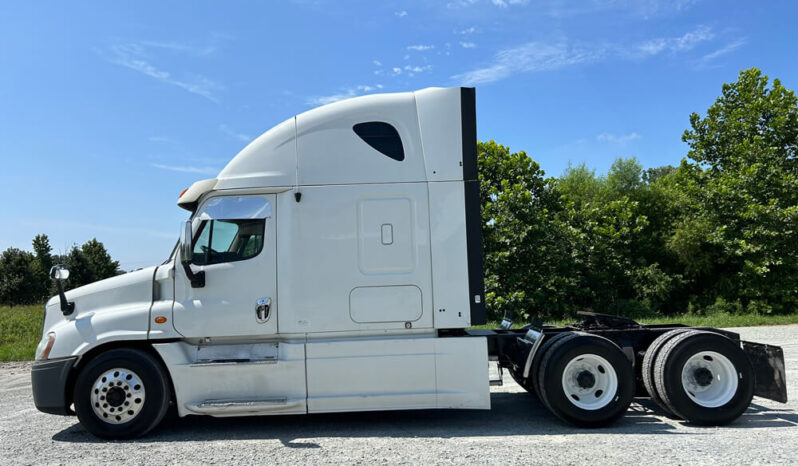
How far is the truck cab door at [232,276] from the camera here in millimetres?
6020

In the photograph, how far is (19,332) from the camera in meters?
18.7

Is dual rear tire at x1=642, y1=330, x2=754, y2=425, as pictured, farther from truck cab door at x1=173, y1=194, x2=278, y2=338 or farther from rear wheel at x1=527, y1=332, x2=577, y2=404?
truck cab door at x1=173, y1=194, x2=278, y2=338

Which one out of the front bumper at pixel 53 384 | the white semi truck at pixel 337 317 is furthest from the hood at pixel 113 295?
the front bumper at pixel 53 384

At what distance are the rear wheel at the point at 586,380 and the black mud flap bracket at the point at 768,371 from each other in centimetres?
159

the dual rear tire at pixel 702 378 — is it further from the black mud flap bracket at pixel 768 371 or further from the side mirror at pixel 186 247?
the side mirror at pixel 186 247

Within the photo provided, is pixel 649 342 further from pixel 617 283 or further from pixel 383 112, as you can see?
pixel 617 283

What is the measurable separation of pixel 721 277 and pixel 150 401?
27.2 meters

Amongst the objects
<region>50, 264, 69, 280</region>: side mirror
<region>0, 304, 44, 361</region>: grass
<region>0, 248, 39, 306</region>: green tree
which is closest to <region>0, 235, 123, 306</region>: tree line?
Answer: <region>0, 248, 39, 306</region>: green tree

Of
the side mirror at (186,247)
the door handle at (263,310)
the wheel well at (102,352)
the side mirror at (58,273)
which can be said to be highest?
the side mirror at (186,247)

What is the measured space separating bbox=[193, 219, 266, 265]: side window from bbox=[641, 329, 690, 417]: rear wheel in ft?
15.5

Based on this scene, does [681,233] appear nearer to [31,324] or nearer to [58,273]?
[58,273]

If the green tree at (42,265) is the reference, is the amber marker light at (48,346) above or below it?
below

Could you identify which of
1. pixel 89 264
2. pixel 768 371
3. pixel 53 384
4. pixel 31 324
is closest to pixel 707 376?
pixel 768 371

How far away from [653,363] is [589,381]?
0.82 m
